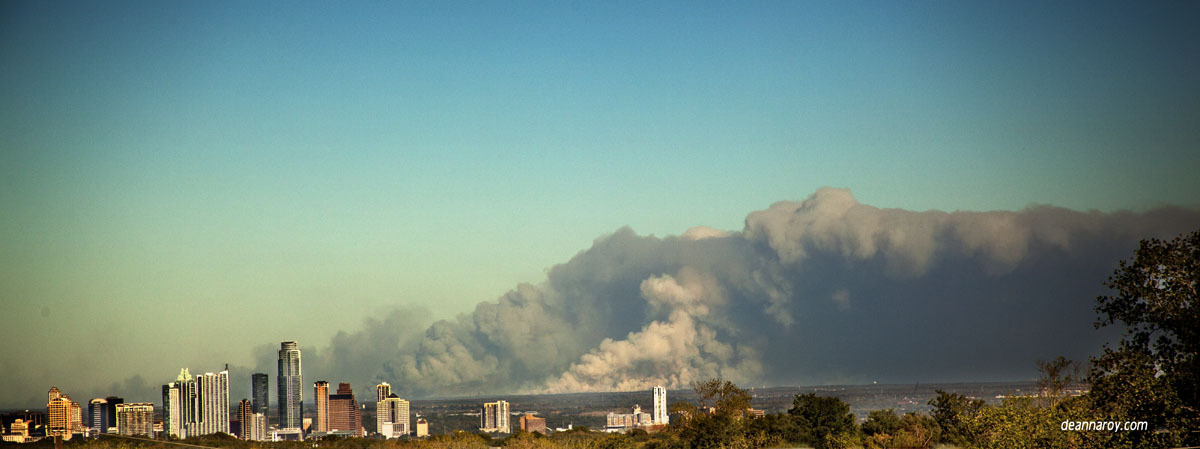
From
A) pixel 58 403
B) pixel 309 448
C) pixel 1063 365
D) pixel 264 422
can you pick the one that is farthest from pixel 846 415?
pixel 264 422

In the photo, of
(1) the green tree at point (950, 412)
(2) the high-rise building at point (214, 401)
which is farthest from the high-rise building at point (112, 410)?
(1) the green tree at point (950, 412)

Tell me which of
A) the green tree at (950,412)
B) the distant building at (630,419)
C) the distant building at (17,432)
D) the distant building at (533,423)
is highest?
the distant building at (17,432)

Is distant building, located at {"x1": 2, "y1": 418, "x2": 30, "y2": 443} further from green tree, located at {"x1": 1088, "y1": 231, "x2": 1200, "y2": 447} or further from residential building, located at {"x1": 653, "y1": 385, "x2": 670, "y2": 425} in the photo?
residential building, located at {"x1": 653, "y1": 385, "x2": 670, "y2": 425}

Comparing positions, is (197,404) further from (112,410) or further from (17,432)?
(17,432)

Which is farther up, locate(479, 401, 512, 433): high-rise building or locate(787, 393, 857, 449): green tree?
locate(787, 393, 857, 449): green tree

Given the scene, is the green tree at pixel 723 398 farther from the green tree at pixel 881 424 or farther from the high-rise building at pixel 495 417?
the high-rise building at pixel 495 417

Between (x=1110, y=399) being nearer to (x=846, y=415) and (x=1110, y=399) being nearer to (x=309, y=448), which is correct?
(x=846, y=415)

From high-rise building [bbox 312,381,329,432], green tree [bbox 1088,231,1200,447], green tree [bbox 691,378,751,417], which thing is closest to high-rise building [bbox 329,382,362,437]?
high-rise building [bbox 312,381,329,432]
